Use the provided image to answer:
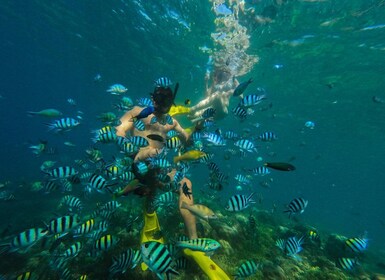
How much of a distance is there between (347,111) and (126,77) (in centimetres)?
3122

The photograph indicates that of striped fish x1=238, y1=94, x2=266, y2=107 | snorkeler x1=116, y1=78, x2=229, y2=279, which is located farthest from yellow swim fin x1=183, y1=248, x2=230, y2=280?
striped fish x1=238, y1=94, x2=266, y2=107

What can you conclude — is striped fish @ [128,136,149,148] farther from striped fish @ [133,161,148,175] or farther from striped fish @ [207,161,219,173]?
striped fish @ [207,161,219,173]

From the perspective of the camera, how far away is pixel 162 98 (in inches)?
209

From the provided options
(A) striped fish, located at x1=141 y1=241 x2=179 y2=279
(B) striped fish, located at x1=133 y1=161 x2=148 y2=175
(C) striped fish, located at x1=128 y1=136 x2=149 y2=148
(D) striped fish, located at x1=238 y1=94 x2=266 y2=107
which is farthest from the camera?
(D) striped fish, located at x1=238 y1=94 x2=266 y2=107

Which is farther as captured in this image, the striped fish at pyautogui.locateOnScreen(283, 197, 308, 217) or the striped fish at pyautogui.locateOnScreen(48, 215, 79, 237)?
the striped fish at pyautogui.locateOnScreen(283, 197, 308, 217)

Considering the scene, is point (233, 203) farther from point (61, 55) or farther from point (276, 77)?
point (61, 55)

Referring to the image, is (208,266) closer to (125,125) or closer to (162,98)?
(162,98)

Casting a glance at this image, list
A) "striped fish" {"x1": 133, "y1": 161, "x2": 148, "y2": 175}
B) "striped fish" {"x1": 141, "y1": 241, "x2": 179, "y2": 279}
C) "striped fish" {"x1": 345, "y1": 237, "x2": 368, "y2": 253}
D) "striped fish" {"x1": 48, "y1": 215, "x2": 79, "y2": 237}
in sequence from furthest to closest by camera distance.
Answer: "striped fish" {"x1": 133, "y1": 161, "x2": 148, "y2": 175}
"striped fish" {"x1": 345, "y1": 237, "x2": 368, "y2": 253}
"striped fish" {"x1": 48, "y1": 215, "x2": 79, "y2": 237}
"striped fish" {"x1": 141, "y1": 241, "x2": 179, "y2": 279}

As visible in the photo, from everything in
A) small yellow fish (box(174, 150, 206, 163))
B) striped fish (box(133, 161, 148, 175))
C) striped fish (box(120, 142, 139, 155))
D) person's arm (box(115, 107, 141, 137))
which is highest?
person's arm (box(115, 107, 141, 137))

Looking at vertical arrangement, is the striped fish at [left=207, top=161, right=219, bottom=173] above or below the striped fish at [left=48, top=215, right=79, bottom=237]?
above

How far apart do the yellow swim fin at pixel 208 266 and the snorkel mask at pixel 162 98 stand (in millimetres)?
3397

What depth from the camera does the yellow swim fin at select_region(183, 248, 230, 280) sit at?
5102 mm

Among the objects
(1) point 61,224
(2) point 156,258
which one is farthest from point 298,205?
(1) point 61,224

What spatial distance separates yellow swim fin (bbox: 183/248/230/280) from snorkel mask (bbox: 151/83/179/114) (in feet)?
11.1
